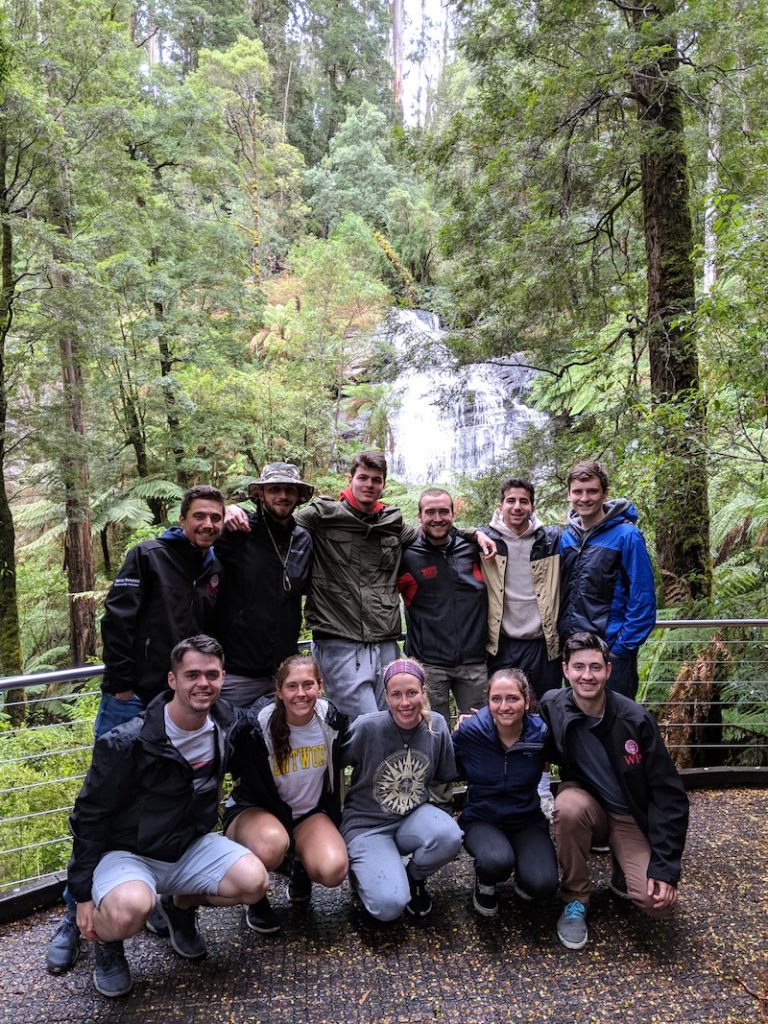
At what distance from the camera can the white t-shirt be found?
2.91 metres

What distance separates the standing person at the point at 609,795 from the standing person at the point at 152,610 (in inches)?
66.7

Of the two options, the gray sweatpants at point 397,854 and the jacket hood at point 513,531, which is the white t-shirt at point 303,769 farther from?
the jacket hood at point 513,531

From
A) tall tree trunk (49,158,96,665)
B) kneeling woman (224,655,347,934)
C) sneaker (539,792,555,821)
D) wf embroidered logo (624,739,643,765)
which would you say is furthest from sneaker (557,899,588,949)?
tall tree trunk (49,158,96,665)

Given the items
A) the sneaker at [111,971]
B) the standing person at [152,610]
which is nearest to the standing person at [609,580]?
the standing person at [152,610]

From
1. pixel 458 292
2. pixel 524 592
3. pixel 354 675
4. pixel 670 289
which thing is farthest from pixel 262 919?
pixel 458 292

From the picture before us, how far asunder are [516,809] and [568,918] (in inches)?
17.7

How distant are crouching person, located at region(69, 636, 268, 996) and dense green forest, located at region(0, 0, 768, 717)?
328 cm

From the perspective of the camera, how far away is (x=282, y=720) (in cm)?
288

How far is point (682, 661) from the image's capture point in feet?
15.8

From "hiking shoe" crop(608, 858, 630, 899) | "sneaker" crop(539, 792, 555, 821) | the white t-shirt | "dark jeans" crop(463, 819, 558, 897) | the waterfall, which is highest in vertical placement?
the waterfall

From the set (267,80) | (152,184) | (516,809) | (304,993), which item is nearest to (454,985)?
(304,993)

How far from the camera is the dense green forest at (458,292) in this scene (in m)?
4.84

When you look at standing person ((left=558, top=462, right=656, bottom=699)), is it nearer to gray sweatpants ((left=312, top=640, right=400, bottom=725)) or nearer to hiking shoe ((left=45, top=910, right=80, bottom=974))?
gray sweatpants ((left=312, top=640, right=400, bottom=725))

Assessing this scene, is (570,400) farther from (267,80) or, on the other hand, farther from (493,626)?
(267,80)
